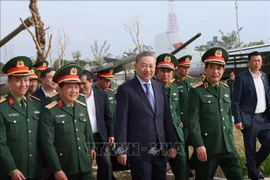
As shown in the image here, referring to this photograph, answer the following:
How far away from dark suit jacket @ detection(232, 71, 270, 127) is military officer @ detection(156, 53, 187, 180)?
75cm

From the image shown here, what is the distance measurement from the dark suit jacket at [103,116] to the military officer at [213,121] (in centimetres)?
125

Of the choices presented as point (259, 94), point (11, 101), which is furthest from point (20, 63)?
point (259, 94)

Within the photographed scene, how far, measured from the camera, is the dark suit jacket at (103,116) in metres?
4.88

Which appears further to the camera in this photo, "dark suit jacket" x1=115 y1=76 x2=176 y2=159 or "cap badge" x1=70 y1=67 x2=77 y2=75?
"cap badge" x1=70 y1=67 x2=77 y2=75

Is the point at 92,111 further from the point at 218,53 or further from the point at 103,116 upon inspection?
the point at 218,53

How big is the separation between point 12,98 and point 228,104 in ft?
7.09

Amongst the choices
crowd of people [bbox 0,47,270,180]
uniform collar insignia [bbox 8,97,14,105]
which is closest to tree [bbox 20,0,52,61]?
crowd of people [bbox 0,47,270,180]

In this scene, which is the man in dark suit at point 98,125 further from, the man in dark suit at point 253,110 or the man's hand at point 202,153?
the man in dark suit at point 253,110

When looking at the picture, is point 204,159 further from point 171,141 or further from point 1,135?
point 1,135

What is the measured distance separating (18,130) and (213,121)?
1.89 meters

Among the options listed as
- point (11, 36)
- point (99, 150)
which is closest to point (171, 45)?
point (11, 36)

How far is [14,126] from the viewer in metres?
3.45

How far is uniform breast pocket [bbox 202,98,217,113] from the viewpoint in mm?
4090

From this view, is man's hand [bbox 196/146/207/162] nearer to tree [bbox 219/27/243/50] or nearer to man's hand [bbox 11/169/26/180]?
man's hand [bbox 11/169/26/180]
